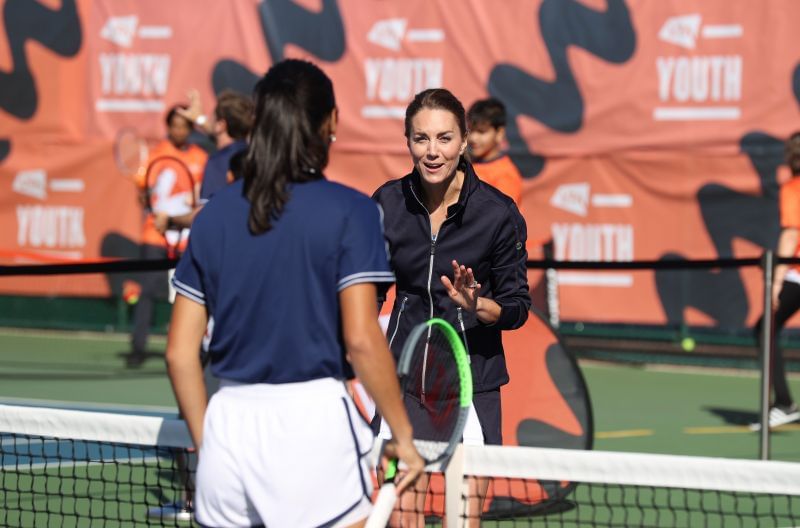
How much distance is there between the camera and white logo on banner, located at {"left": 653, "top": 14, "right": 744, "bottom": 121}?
1225 cm

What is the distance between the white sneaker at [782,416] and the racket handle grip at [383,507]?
6594 mm

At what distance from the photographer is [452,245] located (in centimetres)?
491

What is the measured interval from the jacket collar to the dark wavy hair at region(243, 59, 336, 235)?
4.44 feet

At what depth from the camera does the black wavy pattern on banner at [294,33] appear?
13.8 metres

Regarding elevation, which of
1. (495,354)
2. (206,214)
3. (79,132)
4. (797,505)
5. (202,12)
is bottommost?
(797,505)

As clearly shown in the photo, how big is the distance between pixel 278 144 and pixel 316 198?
0.17 m

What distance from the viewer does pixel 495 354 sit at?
5.02 metres

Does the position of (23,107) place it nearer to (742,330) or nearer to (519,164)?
(519,164)

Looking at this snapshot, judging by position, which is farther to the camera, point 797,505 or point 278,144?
point 797,505

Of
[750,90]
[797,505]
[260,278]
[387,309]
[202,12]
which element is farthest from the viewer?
[202,12]

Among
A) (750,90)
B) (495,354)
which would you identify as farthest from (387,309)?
(750,90)

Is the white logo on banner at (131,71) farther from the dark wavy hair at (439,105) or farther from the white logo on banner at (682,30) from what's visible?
the dark wavy hair at (439,105)

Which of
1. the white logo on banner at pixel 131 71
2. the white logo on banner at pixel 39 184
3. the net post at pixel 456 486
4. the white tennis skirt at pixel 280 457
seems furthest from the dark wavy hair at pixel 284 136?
the white logo on banner at pixel 39 184

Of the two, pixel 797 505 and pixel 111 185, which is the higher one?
pixel 111 185
